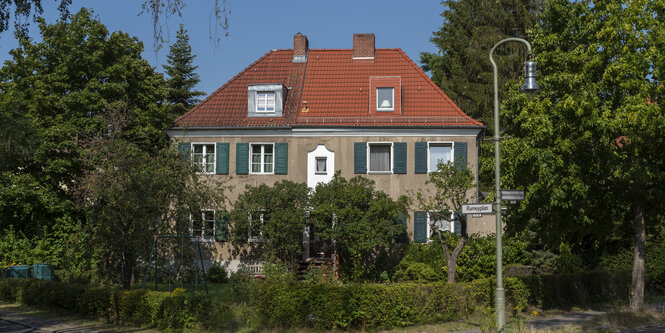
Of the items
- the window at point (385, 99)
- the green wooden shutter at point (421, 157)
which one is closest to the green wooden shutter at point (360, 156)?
the window at point (385, 99)

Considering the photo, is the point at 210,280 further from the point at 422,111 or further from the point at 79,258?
the point at 422,111

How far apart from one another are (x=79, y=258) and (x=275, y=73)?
12.9 meters

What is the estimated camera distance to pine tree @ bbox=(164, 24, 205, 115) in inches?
1724

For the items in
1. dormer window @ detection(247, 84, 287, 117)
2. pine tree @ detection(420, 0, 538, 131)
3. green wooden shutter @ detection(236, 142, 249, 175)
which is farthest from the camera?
pine tree @ detection(420, 0, 538, 131)

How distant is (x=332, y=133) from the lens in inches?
1086

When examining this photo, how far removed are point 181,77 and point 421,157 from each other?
23326mm

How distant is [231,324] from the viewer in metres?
15.6

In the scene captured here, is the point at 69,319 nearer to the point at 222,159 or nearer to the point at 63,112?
the point at 63,112

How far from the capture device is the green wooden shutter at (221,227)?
25609 millimetres

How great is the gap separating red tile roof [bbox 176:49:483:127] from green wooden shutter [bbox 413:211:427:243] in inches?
160

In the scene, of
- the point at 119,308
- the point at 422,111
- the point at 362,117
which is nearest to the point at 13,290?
the point at 119,308

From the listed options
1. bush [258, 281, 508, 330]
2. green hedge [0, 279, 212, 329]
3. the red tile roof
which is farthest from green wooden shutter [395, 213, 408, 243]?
green hedge [0, 279, 212, 329]

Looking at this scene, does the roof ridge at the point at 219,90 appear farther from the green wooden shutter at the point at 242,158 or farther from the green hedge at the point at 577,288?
the green hedge at the point at 577,288

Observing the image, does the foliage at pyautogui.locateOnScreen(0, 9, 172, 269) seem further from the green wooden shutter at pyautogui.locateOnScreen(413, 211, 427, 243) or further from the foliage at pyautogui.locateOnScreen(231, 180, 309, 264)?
the green wooden shutter at pyautogui.locateOnScreen(413, 211, 427, 243)
